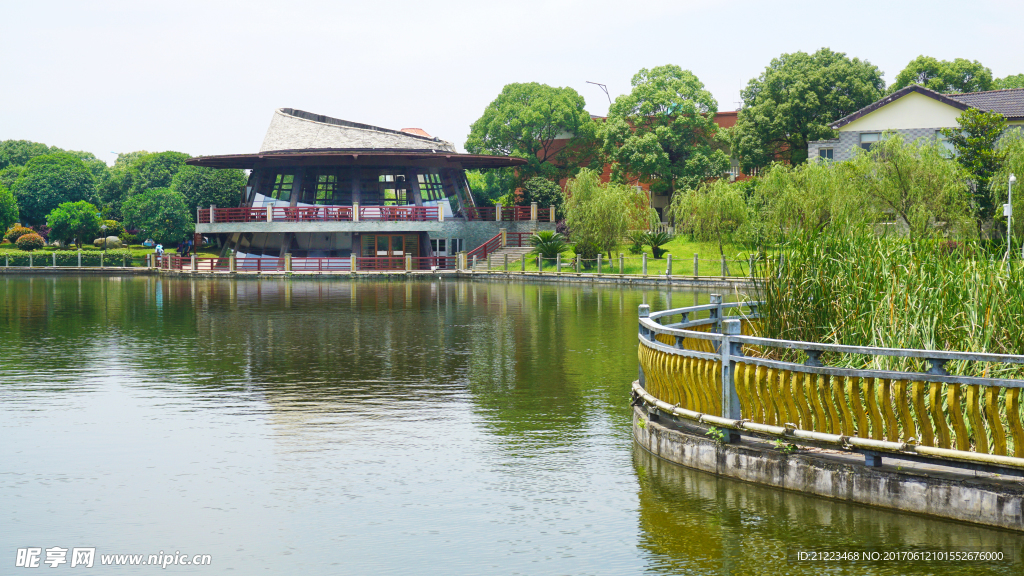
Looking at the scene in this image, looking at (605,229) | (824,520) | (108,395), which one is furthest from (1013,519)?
(605,229)

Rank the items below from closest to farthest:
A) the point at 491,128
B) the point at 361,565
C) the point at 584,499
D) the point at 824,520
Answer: the point at 361,565, the point at 824,520, the point at 584,499, the point at 491,128

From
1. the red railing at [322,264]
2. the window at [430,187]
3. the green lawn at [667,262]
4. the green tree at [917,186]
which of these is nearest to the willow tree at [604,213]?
the green lawn at [667,262]

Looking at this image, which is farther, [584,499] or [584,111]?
[584,111]

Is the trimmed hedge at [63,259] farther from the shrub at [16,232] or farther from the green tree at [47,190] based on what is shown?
the green tree at [47,190]

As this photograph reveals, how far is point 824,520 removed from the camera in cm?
777

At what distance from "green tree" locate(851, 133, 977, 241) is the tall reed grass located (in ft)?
112

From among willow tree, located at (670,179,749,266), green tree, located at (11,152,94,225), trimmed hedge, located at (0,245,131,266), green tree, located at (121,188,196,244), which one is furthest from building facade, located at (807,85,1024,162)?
green tree, located at (11,152,94,225)

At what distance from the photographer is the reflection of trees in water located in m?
6.80

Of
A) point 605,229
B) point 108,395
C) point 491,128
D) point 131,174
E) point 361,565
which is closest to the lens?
point 361,565

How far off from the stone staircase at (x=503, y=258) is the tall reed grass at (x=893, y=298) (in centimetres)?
4772

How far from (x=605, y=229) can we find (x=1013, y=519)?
1895 inches

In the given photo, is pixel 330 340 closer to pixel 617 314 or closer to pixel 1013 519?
pixel 617 314

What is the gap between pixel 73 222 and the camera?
262ft

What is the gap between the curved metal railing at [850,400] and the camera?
749 centimetres
